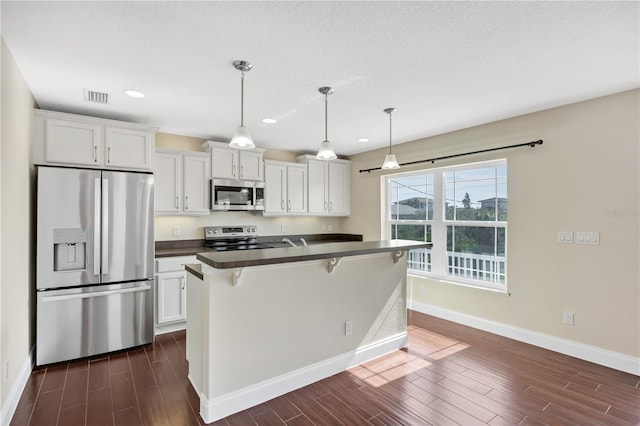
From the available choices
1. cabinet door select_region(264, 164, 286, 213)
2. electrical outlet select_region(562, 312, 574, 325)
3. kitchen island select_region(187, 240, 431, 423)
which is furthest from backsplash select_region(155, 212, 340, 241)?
electrical outlet select_region(562, 312, 574, 325)

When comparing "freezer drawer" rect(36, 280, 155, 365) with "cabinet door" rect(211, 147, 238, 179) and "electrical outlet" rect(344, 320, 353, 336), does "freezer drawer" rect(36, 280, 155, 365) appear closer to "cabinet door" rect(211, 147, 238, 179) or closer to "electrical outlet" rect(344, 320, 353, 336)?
"cabinet door" rect(211, 147, 238, 179)

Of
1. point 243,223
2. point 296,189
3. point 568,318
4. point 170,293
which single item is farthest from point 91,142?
point 568,318

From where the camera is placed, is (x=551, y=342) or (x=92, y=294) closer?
(x=92, y=294)

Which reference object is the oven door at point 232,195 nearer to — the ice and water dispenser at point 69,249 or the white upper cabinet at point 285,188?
the white upper cabinet at point 285,188

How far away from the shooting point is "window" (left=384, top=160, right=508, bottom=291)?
385 centimetres

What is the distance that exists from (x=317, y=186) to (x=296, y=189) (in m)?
0.41

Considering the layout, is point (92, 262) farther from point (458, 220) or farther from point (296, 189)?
point (458, 220)

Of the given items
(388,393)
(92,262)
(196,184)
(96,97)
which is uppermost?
→ (96,97)

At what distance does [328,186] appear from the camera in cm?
550

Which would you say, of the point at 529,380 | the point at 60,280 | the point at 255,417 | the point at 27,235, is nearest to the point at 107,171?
the point at 27,235

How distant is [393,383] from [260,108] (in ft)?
9.22

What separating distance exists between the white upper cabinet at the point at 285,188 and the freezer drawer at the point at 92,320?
Answer: 203cm

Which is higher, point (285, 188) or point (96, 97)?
point (96, 97)

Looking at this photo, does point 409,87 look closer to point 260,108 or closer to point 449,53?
point 449,53
